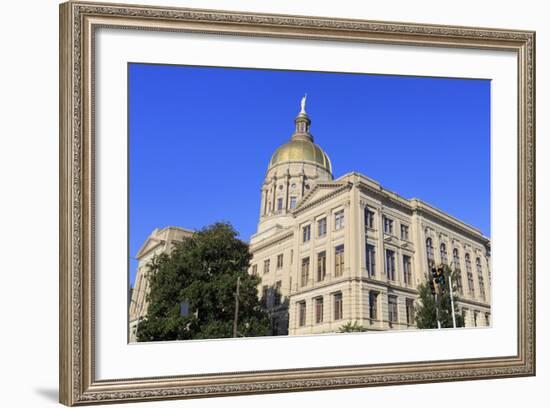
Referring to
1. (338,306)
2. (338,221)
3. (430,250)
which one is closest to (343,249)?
(338,221)

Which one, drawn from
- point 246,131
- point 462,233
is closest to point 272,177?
point 246,131

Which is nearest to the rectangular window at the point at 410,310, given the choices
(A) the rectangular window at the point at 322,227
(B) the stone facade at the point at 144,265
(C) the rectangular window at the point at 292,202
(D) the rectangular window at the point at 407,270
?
(D) the rectangular window at the point at 407,270

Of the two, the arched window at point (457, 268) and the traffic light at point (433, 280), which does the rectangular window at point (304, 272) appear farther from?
the arched window at point (457, 268)

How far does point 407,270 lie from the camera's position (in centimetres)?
1084

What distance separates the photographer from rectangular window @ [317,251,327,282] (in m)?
10.7

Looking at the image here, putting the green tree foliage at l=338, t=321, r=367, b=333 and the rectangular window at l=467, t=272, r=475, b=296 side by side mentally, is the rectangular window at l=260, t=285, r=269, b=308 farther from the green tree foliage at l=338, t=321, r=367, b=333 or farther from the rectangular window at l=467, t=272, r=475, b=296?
the rectangular window at l=467, t=272, r=475, b=296

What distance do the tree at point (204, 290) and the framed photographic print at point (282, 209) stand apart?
0.02m

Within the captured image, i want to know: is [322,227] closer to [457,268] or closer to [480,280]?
[457,268]

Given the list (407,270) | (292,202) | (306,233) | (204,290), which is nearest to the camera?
(204,290)

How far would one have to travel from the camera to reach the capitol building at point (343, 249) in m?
9.64

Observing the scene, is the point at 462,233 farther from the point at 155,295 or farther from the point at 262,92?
the point at 155,295

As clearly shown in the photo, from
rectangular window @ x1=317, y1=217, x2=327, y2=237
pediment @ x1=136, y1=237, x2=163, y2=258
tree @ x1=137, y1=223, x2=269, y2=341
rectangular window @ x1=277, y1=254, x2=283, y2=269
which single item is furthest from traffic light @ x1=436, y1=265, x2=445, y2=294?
pediment @ x1=136, y1=237, x2=163, y2=258

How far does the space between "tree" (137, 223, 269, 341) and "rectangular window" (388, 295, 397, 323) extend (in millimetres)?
1356

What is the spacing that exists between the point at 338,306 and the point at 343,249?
2.16ft
